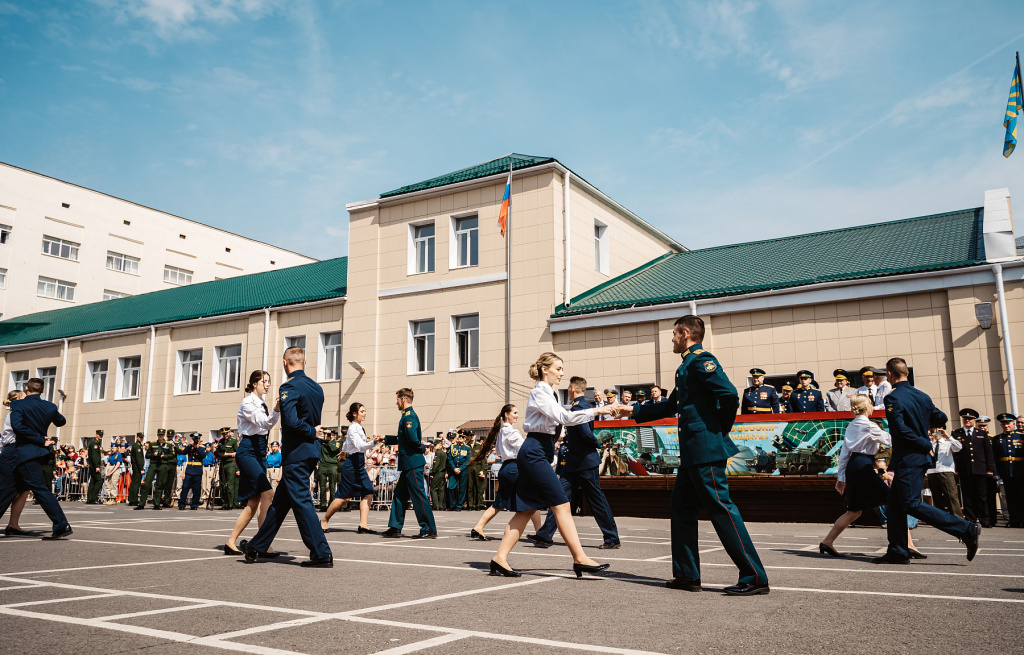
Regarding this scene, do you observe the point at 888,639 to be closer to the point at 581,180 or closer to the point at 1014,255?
the point at 1014,255

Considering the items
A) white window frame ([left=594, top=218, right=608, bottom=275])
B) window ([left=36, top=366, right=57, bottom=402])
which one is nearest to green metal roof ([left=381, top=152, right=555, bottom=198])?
white window frame ([left=594, top=218, right=608, bottom=275])

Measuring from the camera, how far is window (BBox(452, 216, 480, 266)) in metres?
27.4

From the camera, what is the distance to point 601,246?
28.7 m

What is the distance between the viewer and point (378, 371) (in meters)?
28.2

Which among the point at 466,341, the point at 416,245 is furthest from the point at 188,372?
the point at 466,341

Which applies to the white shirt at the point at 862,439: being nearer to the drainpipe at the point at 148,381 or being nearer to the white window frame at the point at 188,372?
the white window frame at the point at 188,372

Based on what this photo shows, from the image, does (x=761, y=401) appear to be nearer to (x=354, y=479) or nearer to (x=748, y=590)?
(x=354, y=479)

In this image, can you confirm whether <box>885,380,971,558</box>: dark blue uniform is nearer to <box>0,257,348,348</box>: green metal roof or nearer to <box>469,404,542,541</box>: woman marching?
<box>469,404,542,541</box>: woman marching

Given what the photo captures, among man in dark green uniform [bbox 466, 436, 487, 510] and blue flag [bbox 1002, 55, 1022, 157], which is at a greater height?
blue flag [bbox 1002, 55, 1022, 157]

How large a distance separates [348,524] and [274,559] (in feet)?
21.8

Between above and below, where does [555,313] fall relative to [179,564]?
above

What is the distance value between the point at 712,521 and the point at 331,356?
25235 millimetres

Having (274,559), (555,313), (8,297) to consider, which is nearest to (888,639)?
(274,559)

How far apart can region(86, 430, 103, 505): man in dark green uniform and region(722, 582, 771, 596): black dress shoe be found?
23717 millimetres
